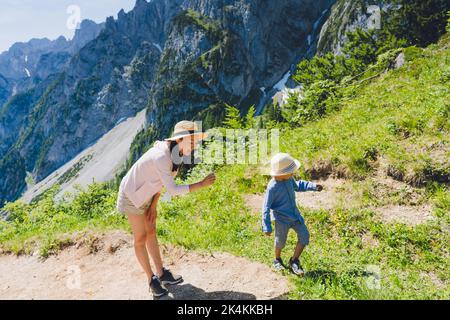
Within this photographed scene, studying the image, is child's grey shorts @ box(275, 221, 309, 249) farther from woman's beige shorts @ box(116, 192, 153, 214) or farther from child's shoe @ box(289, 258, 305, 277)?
woman's beige shorts @ box(116, 192, 153, 214)

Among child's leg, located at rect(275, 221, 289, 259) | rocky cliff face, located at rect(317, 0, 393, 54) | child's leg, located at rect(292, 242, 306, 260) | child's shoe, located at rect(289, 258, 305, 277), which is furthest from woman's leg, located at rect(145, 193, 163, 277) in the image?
rocky cliff face, located at rect(317, 0, 393, 54)

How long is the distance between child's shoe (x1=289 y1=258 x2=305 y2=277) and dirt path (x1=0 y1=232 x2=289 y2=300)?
11.2 inches

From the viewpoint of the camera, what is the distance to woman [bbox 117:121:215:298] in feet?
19.2

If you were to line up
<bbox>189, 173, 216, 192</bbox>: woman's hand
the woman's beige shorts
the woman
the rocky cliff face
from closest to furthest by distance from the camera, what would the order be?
<bbox>189, 173, 216, 192</bbox>: woman's hand
the woman
the woman's beige shorts
the rocky cliff face

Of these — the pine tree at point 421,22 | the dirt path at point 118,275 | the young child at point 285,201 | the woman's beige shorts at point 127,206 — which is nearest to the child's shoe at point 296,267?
the young child at point 285,201

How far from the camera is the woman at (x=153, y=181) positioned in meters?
5.84

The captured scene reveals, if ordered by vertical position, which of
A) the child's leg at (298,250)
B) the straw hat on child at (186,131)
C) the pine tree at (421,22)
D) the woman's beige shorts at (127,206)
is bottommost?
the child's leg at (298,250)

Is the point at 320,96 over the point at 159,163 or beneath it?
over

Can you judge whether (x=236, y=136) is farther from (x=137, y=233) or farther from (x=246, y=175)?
(x=137, y=233)

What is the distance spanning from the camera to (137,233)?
6.26 metres

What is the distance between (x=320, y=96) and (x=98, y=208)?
Answer: 1261 cm

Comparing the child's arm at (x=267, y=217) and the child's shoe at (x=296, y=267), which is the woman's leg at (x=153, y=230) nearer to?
the child's arm at (x=267, y=217)

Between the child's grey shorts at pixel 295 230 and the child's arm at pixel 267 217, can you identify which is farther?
the child's grey shorts at pixel 295 230
